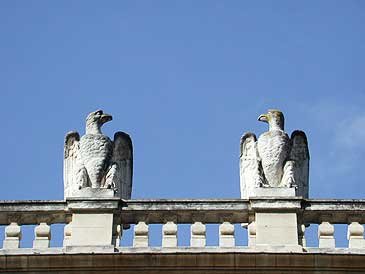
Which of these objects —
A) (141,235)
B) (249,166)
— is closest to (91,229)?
(141,235)

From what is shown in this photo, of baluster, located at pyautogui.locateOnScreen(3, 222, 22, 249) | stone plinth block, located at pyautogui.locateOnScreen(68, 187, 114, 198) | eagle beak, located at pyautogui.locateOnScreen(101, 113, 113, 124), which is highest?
eagle beak, located at pyautogui.locateOnScreen(101, 113, 113, 124)

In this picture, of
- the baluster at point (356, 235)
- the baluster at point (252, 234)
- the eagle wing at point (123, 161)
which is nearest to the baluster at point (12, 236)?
the eagle wing at point (123, 161)

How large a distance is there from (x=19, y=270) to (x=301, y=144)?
21.7ft

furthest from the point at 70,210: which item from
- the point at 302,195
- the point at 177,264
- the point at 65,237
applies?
the point at 302,195

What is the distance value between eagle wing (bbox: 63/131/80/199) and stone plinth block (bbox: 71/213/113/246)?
1.33m

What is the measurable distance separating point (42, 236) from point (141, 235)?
200 centimetres

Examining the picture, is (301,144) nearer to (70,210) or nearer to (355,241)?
(355,241)

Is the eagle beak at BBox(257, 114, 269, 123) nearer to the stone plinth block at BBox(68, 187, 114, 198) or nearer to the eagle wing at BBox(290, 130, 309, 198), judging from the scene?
the eagle wing at BBox(290, 130, 309, 198)

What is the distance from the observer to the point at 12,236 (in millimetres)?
30828

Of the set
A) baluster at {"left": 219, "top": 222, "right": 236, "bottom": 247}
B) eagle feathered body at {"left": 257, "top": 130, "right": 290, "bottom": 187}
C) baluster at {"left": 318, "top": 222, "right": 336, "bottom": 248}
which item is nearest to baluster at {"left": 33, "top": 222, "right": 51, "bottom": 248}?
baluster at {"left": 219, "top": 222, "right": 236, "bottom": 247}

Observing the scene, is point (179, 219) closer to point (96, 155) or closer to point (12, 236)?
point (96, 155)

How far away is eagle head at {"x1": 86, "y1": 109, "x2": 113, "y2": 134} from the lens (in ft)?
107

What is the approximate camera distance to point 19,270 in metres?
29.9

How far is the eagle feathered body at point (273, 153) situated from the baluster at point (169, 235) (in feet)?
7.61
